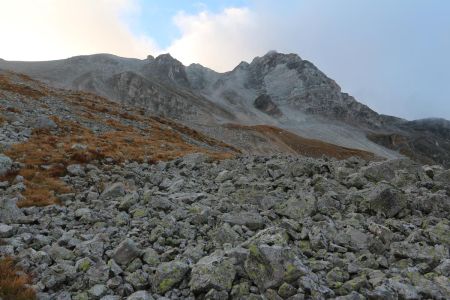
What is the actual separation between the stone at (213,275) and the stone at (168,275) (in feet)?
1.22

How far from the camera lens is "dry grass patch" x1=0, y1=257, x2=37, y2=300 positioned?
1165 cm

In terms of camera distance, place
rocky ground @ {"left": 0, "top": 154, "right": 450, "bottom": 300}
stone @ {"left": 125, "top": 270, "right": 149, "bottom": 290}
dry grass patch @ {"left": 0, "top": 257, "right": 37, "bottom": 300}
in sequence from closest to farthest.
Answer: dry grass patch @ {"left": 0, "top": 257, "right": 37, "bottom": 300}, rocky ground @ {"left": 0, "top": 154, "right": 450, "bottom": 300}, stone @ {"left": 125, "top": 270, "right": 149, "bottom": 290}

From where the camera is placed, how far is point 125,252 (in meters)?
14.1

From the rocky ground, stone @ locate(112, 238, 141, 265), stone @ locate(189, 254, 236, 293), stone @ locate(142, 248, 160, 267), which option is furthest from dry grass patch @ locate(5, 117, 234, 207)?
stone @ locate(189, 254, 236, 293)

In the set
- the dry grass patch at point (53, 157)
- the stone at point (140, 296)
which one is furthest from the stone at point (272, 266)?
the dry grass patch at point (53, 157)

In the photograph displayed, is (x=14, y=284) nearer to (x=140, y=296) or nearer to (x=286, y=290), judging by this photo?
(x=140, y=296)

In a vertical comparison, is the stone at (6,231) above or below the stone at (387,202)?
below

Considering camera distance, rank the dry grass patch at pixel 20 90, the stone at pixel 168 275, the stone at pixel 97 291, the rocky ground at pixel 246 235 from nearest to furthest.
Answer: the stone at pixel 97 291, the rocky ground at pixel 246 235, the stone at pixel 168 275, the dry grass patch at pixel 20 90

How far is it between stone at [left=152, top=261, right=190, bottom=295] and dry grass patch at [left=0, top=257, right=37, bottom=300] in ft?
11.0

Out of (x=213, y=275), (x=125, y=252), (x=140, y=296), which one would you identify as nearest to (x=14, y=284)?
(x=125, y=252)

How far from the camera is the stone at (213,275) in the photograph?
39.9ft

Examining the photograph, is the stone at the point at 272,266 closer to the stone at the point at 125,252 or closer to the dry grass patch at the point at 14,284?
the stone at the point at 125,252

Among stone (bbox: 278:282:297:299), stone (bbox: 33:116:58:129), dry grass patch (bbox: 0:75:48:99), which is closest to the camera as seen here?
stone (bbox: 278:282:297:299)

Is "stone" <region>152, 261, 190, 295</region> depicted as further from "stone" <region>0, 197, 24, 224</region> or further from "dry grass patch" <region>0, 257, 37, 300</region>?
"stone" <region>0, 197, 24, 224</region>
